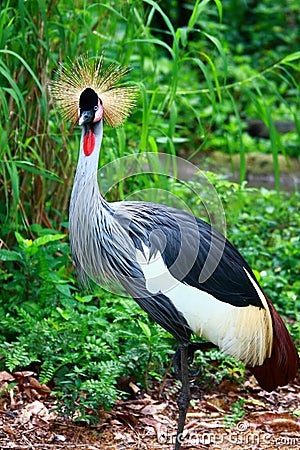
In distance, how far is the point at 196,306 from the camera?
93.5 inches

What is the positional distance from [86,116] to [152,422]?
3.68 ft

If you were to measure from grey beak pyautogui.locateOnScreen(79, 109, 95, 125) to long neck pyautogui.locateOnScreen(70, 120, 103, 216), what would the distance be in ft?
0.12

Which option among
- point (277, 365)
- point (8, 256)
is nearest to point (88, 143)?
point (8, 256)

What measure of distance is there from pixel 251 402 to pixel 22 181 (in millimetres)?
1374

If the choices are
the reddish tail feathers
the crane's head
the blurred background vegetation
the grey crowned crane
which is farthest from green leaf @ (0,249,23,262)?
the reddish tail feathers

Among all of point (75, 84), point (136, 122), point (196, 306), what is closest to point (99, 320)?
point (196, 306)

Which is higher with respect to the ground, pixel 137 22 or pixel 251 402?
pixel 137 22

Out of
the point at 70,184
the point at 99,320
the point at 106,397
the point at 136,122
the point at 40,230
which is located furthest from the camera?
the point at 136,122

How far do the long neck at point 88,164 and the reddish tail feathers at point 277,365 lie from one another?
74 cm

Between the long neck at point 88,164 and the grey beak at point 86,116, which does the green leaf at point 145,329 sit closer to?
the long neck at point 88,164

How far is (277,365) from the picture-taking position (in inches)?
99.7

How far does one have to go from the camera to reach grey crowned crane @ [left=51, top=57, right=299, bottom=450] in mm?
2369

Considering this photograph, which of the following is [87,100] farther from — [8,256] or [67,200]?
[67,200]

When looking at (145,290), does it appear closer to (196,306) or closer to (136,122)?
(196,306)
